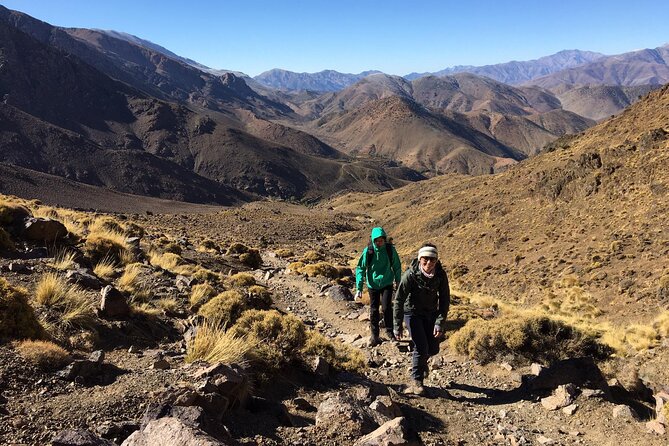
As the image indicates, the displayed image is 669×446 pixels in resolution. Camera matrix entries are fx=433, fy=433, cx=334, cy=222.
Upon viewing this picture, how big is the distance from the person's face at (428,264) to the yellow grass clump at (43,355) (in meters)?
4.56

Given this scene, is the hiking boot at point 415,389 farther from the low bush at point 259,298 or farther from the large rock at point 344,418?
the low bush at point 259,298

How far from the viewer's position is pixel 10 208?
34.2ft

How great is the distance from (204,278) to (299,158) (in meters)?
160

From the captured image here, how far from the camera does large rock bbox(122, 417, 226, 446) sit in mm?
3031

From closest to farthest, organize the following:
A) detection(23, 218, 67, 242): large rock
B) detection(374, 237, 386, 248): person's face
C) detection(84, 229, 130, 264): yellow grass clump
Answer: detection(374, 237, 386, 248): person's face < detection(23, 218, 67, 242): large rock < detection(84, 229, 130, 264): yellow grass clump

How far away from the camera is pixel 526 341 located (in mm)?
8461

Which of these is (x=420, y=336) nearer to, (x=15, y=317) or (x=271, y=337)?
(x=271, y=337)

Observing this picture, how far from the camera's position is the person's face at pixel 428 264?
621cm

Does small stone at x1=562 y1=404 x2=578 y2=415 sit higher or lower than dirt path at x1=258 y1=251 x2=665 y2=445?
higher

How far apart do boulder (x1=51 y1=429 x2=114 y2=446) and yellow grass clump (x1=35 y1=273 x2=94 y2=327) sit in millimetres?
3275

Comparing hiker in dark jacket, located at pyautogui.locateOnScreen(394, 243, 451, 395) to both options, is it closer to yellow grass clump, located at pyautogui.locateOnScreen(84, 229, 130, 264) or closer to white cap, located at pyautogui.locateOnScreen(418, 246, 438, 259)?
white cap, located at pyautogui.locateOnScreen(418, 246, 438, 259)

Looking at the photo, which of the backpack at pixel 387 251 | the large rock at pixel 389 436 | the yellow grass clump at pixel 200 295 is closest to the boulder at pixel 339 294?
the yellow grass clump at pixel 200 295

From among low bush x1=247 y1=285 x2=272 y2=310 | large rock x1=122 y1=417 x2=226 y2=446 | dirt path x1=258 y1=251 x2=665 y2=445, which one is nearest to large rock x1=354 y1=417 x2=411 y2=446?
dirt path x1=258 y1=251 x2=665 y2=445

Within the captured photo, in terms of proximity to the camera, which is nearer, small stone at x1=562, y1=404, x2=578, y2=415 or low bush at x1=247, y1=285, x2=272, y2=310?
small stone at x1=562, y1=404, x2=578, y2=415
